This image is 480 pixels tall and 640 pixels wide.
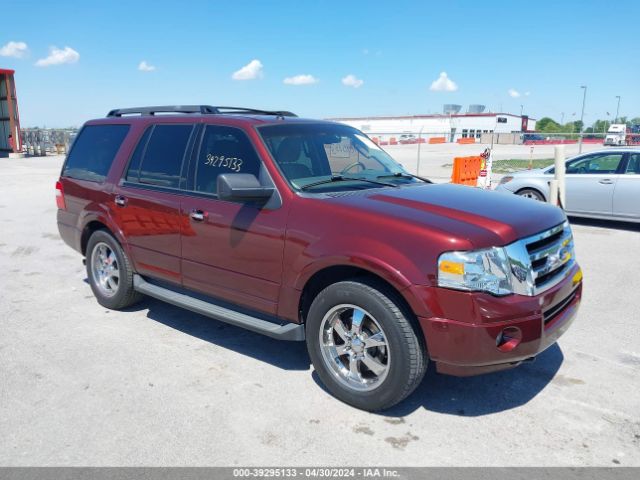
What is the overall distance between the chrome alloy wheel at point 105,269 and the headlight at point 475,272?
11.6 feet

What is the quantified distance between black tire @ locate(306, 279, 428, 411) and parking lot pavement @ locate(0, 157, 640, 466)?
13cm

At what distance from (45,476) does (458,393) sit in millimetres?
2660

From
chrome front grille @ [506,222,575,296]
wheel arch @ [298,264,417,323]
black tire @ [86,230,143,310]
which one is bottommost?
black tire @ [86,230,143,310]

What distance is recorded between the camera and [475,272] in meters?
3.05

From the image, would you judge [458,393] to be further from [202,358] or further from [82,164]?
[82,164]

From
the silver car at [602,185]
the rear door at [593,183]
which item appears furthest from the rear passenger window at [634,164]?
the rear door at [593,183]

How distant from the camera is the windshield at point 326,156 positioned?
4.04m

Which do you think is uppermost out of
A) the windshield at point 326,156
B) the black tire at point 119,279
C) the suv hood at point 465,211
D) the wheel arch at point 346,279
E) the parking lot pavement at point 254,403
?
the windshield at point 326,156

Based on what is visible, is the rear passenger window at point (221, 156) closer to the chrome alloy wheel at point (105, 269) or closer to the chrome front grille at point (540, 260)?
the chrome alloy wheel at point (105, 269)

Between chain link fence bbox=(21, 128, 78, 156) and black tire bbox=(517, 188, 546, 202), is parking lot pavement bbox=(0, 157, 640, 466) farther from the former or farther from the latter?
chain link fence bbox=(21, 128, 78, 156)

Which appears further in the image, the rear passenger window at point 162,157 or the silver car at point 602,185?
the silver car at point 602,185

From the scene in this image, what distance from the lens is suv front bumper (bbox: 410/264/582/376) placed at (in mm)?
3033

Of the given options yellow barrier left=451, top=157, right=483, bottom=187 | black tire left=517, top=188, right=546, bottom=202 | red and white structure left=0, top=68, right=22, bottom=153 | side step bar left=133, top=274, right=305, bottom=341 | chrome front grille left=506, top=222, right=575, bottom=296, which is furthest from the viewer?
red and white structure left=0, top=68, right=22, bottom=153

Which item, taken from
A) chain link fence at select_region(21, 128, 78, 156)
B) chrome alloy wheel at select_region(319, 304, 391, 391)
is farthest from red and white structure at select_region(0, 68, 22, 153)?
chrome alloy wheel at select_region(319, 304, 391, 391)
